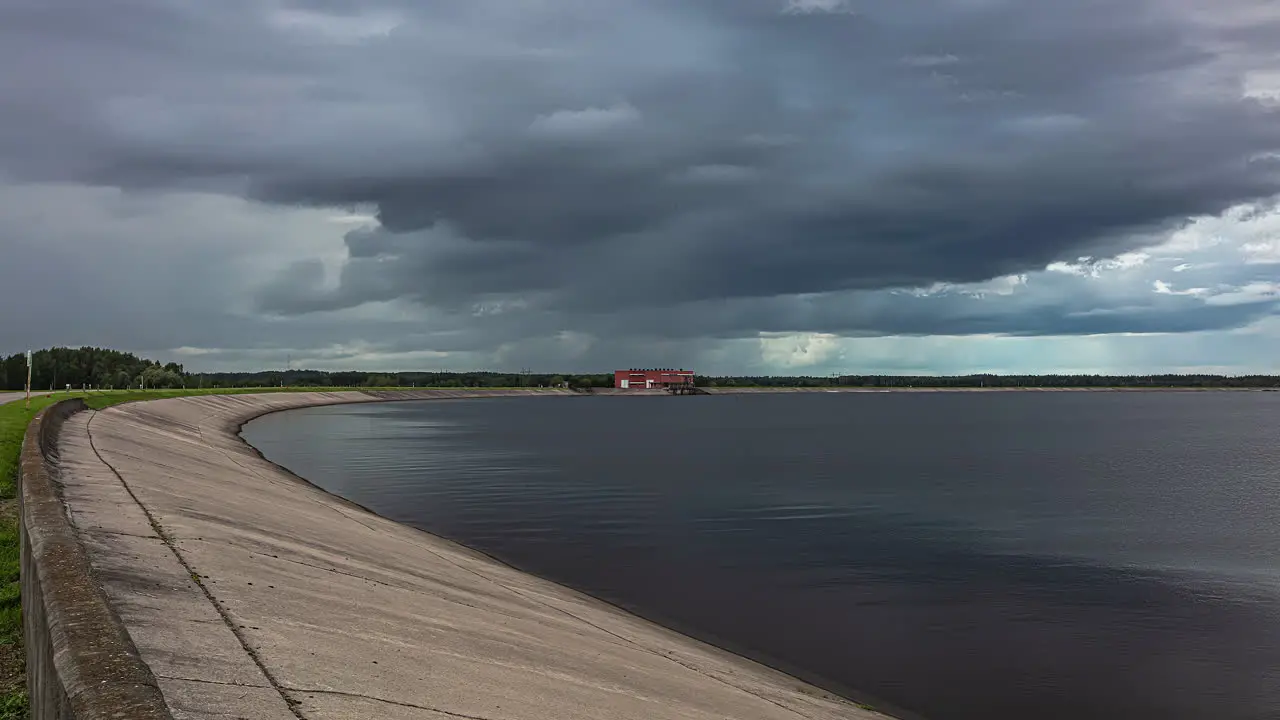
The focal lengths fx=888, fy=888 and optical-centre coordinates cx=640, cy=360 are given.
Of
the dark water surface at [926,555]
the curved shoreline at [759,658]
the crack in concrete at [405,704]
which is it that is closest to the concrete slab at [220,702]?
the crack in concrete at [405,704]

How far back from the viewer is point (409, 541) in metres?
29.8

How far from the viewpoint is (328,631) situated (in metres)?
13.0

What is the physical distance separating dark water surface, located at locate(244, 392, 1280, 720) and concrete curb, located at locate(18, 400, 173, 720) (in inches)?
607

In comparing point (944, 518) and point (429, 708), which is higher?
point (429, 708)

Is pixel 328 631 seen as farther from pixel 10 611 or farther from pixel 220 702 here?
pixel 10 611

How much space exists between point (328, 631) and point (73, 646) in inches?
203

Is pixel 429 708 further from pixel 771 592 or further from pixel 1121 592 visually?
pixel 1121 592

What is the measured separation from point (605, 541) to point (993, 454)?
60.1 metres

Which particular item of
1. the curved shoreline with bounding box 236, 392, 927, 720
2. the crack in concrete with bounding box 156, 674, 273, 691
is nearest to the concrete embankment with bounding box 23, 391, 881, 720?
the crack in concrete with bounding box 156, 674, 273, 691

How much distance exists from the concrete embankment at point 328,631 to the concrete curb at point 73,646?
33mm

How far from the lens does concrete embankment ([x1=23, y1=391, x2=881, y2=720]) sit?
9492mm

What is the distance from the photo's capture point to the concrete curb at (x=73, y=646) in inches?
279

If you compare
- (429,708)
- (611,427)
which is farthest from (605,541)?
(611,427)

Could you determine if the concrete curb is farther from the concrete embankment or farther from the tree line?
the tree line
